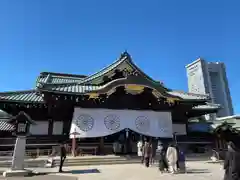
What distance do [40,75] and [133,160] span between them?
15.6m

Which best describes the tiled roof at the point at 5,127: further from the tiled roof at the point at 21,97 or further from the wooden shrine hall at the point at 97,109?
the tiled roof at the point at 21,97

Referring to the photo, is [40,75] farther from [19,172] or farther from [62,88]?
[19,172]

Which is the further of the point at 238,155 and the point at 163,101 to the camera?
the point at 163,101

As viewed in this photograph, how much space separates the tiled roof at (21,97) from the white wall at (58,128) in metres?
2.30

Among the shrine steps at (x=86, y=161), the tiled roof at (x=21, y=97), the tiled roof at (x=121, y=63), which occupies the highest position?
the tiled roof at (x=121, y=63)

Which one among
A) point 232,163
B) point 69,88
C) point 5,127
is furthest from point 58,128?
point 232,163

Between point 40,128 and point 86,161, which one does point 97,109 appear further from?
point 40,128

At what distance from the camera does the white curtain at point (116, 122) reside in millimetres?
16344

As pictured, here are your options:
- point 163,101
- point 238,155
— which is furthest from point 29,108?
point 238,155

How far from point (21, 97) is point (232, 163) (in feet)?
53.1

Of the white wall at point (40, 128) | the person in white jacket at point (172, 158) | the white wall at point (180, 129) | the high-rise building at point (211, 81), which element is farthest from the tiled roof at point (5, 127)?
the high-rise building at point (211, 81)

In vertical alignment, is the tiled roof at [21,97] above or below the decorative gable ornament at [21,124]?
above

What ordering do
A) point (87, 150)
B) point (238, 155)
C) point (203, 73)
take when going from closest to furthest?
point (238, 155) < point (87, 150) < point (203, 73)

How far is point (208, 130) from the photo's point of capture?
70.0 ft
